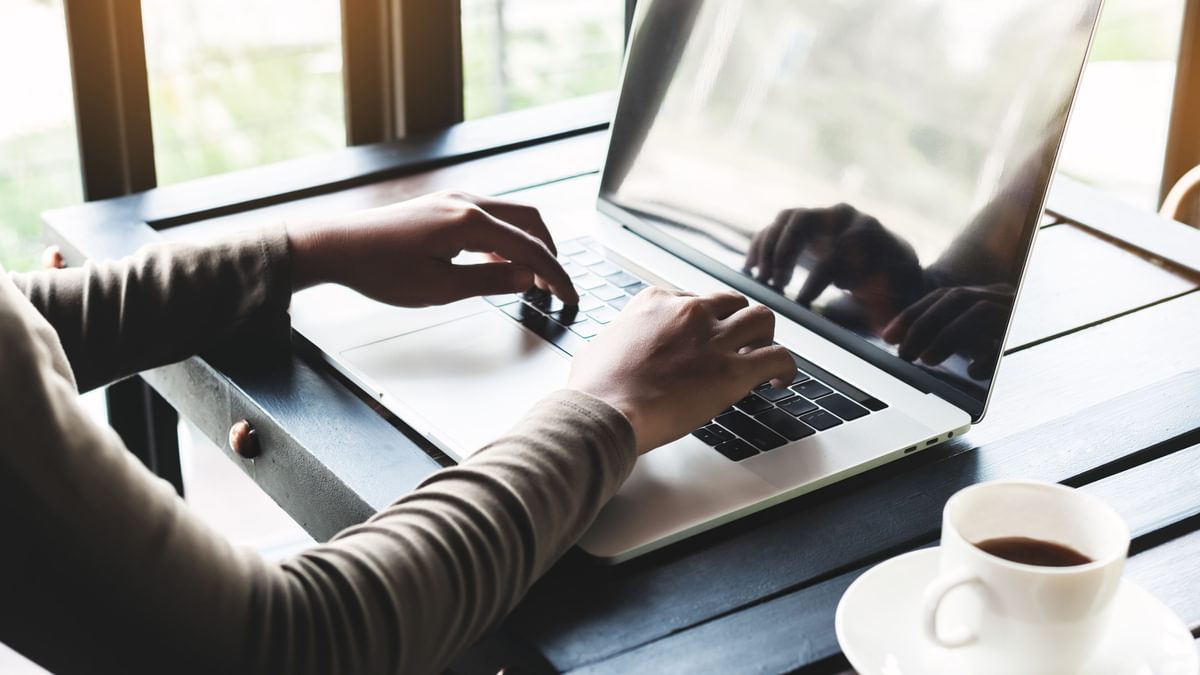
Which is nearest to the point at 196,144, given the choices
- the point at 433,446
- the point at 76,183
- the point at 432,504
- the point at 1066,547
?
the point at 76,183

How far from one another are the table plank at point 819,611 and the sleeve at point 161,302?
49 centimetres

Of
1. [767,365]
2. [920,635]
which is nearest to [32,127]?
[767,365]

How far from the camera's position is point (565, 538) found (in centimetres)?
76

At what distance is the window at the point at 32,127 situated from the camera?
1.52m

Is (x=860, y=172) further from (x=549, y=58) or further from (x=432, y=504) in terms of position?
(x=549, y=58)

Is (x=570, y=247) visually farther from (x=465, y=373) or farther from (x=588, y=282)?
(x=465, y=373)

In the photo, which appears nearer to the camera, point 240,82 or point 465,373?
Result: point 465,373

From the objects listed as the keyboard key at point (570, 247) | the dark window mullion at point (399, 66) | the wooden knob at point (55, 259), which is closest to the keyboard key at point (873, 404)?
the keyboard key at point (570, 247)

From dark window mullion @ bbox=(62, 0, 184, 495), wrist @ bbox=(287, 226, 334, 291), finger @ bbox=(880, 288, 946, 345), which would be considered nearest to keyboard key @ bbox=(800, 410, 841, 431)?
finger @ bbox=(880, 288, 946, 345)

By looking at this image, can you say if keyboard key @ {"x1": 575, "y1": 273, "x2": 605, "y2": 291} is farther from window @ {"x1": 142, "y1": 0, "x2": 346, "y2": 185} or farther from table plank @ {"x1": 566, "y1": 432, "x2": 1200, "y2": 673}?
window @ {"x1": 142, "y1": 0, "x2": 346, "y2": 185}

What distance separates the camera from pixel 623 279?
3.72 feet

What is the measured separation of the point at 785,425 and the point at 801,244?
22 centimetres

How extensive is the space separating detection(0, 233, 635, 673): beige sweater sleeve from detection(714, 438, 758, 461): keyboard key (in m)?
0.11

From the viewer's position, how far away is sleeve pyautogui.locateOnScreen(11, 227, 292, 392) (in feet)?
3.32
